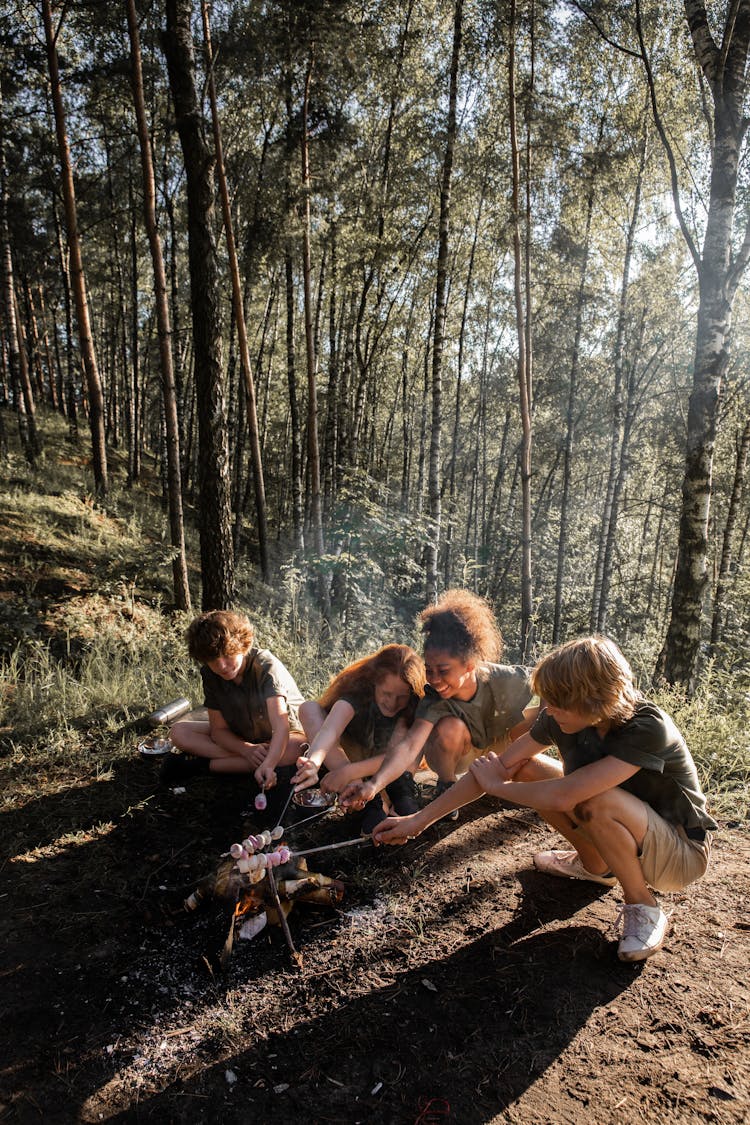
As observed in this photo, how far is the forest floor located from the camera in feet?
4.97

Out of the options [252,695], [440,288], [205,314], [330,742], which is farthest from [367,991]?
[440,288]

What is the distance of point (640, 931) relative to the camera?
194 centimetres

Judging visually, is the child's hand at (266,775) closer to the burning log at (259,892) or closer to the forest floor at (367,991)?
the forest floor at (367,991)

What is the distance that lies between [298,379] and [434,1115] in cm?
1715

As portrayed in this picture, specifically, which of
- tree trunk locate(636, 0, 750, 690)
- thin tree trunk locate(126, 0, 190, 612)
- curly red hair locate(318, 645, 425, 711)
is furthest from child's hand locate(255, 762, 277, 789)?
thin tree trunk locate(126, 0, 190, 612)

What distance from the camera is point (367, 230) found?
366 inches

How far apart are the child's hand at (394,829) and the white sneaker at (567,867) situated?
0.54m

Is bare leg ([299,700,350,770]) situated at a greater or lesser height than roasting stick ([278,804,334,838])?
greater

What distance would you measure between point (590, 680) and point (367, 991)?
1.21 meters

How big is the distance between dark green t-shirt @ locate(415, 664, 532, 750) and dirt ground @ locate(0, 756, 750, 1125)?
1.66ft

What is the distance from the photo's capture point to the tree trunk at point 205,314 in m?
4.81

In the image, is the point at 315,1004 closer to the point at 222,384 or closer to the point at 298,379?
the point at 222,384

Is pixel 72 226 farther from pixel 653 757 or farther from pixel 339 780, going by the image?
pixel 653 757

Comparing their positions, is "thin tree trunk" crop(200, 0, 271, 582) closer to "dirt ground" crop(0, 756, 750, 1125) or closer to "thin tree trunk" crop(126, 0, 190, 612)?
"thin tree trunk" crop(126, 0, 190, 612)
